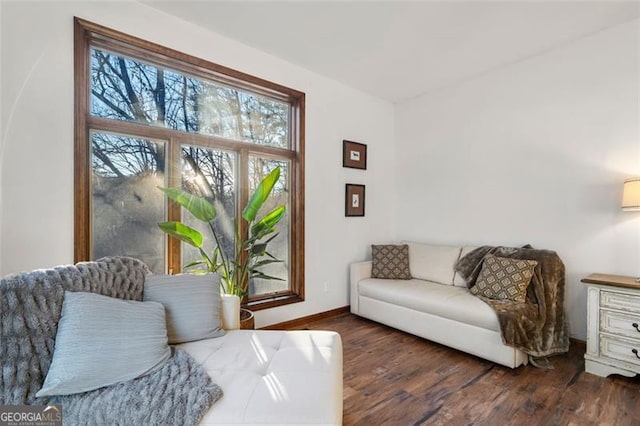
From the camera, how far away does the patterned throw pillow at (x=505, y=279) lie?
94.7 inches

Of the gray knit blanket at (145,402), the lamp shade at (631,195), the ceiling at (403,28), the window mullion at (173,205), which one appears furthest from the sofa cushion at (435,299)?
the ceiling at (403,28)

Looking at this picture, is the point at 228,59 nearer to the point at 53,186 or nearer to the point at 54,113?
the point at 54,113

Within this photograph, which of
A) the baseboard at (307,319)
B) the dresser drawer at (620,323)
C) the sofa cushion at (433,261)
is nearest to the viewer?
the dresser drawer at (620,323)

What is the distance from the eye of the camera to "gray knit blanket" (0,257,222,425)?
1.07 metres

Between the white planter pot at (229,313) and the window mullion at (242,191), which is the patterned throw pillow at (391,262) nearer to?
the window mullion at (242,191)

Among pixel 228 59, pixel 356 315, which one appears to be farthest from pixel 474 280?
pixel 228 59

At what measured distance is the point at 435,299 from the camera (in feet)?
8.72

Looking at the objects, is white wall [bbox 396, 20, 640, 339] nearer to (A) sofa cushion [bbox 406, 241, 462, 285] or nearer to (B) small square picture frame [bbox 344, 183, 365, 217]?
(A) sofa cushion [bbox 406, 241, 462, 285]

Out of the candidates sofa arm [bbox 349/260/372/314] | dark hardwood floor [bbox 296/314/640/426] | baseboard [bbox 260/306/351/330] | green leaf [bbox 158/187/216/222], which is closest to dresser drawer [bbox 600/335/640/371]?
dark hardwood floor [bbox 296/314/640/426]

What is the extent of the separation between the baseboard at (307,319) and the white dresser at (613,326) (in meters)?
2.20

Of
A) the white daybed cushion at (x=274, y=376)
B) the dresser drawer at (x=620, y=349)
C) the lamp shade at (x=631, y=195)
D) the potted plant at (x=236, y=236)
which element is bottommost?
the dresser drawer at (x=620, y=349)

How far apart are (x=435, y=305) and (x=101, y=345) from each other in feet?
7.97

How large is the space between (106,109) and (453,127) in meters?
3.50

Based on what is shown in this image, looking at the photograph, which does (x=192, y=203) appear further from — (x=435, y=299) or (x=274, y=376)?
(x=435, y=299)
